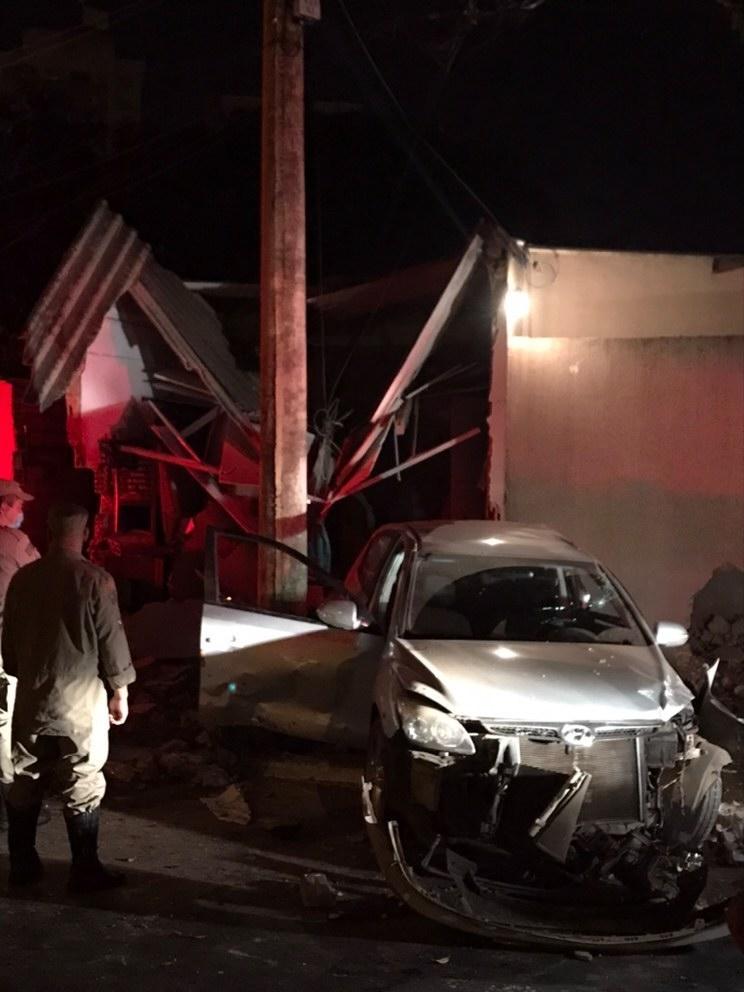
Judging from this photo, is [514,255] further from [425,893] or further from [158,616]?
[425,893]

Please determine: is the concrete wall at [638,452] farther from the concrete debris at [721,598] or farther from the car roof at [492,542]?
the car roof at [492,542]

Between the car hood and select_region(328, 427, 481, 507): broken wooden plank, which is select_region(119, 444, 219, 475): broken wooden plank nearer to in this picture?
select_region(328, 427, 481, 507): broken wooden plank

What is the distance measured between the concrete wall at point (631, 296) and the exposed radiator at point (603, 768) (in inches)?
276

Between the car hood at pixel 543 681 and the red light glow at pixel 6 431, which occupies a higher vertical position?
the red light glow at pixel 6 431

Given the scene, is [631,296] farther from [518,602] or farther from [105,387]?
[518,602]

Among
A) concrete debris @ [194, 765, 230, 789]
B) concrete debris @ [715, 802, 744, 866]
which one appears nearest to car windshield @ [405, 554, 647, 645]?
concrete debris @ [715, 802, 744, 866]

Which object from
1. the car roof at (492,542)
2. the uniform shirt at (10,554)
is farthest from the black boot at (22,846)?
the car roof at (492,542)

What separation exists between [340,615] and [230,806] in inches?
69.0

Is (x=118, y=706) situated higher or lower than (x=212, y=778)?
higher

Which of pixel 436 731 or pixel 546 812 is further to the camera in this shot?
pixel 436 731

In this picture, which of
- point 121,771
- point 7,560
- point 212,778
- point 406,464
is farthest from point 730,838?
point 406,464

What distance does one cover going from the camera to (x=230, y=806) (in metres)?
6.95

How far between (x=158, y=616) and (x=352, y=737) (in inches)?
150

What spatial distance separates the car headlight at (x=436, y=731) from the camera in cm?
498
